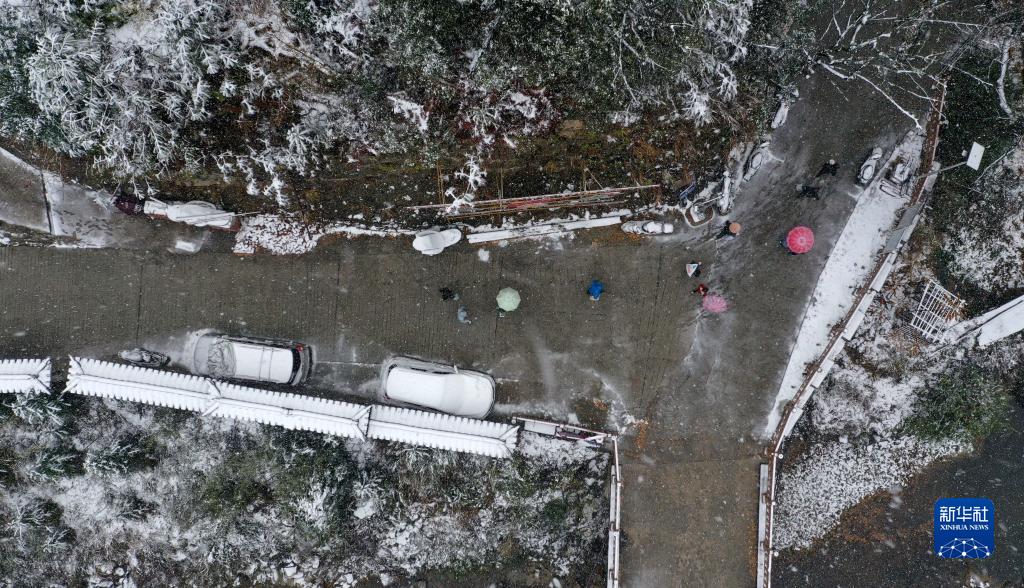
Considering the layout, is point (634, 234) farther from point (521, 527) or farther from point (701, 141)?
point (521, 527)

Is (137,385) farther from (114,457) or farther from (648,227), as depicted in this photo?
(648,227)

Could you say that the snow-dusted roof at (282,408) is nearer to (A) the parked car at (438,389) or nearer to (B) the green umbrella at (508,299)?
(A) the parked car at (438,389)

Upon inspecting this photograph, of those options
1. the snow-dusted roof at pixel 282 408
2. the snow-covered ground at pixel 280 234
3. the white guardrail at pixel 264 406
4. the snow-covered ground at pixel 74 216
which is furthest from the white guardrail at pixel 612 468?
the snow-covered ground at pixel 74 216

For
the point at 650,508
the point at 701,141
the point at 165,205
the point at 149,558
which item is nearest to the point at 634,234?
the point at 701,141

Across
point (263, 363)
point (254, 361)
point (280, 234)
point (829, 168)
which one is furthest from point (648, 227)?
point (254, 361)

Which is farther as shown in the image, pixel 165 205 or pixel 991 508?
pixel 991 508

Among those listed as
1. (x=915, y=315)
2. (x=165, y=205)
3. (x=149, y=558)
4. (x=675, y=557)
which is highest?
(x=165, y=205)
